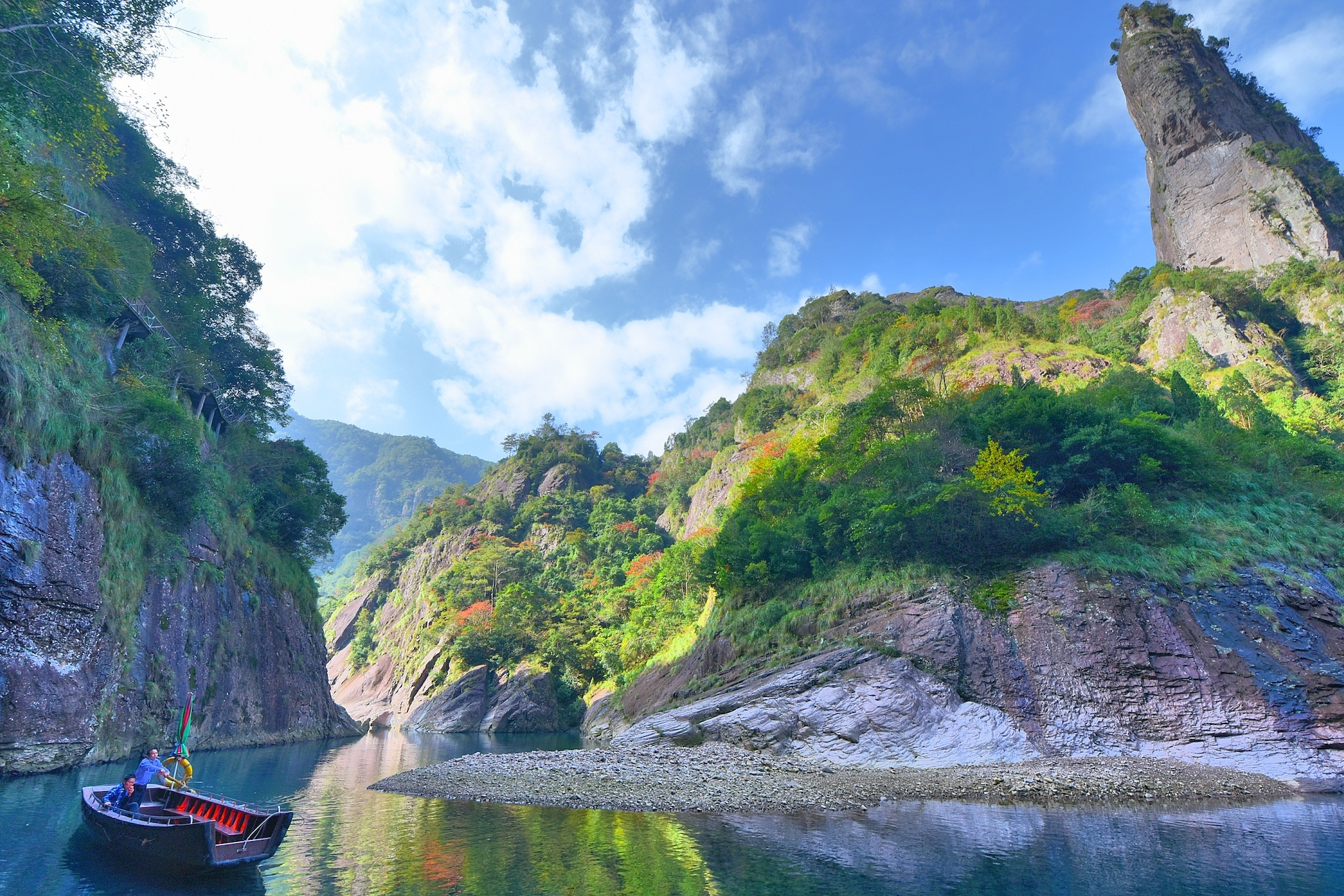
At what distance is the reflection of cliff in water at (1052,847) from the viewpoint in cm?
1046

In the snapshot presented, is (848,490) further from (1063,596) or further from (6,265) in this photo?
(6,265)

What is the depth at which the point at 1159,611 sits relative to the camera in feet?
73.9

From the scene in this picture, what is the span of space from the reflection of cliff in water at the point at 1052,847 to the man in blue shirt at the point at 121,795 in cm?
1145

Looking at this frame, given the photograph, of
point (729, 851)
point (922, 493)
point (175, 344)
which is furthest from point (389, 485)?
point (729, 851)

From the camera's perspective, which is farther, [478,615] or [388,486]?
[388,486]

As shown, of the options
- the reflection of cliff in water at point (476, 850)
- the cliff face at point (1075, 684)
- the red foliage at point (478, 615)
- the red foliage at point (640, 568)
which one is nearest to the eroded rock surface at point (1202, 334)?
the cliff face at point (1075, 684)

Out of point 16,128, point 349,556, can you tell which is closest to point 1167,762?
point 16,128

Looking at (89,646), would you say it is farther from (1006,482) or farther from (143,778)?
(1006,482)

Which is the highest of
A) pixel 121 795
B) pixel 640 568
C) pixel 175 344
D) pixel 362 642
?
pixel 175 344

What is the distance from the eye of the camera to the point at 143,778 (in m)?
12.4

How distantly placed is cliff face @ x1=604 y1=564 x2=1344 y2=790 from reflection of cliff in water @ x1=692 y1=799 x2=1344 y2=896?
3.73 meters

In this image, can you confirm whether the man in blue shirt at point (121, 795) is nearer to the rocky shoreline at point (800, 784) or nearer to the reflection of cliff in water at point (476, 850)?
the reflection of cliff in water at point (476, 850)

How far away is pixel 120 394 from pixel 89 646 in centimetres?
992

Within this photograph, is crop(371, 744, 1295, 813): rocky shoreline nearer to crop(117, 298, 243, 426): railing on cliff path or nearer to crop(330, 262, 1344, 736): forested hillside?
crop(330, 262, 1344, 736): forested hillside
